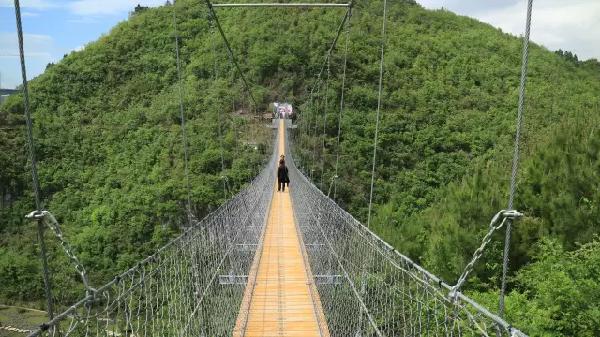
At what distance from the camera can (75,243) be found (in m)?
11.2

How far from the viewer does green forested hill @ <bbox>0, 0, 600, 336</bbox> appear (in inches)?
208

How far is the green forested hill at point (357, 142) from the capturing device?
5.28 meters

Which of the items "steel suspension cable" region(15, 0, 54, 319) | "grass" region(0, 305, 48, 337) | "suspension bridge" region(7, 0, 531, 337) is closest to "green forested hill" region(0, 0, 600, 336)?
"grass" region(0, 305, 48, 337)

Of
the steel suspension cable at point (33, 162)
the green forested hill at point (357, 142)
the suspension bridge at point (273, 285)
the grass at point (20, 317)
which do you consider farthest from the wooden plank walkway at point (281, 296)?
the grass at point (20, 317)

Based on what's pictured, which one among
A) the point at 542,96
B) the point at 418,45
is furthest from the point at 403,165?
the point at 418,45

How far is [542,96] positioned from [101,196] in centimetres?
1716

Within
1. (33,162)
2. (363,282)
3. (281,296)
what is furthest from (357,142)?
(33,162)

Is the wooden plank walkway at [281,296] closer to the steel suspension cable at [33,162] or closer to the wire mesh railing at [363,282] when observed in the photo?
the wire mesh railing at [363,282]

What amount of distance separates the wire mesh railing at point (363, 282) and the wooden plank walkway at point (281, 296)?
88 mm

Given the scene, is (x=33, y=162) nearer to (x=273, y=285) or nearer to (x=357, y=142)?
(x=273, y=285)

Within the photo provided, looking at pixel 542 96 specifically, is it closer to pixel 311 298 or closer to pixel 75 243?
pixel 75 243

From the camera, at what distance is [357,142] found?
17.2m

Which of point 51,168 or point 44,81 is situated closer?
point 51,168

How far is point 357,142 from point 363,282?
1496 cm
